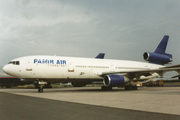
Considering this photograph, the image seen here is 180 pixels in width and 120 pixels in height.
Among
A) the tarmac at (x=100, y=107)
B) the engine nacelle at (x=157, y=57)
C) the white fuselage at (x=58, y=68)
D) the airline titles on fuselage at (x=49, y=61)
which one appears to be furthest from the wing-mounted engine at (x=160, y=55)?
A: the tarmac at (x=100, y=107)

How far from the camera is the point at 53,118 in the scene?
6.01 m

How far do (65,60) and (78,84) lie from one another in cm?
508

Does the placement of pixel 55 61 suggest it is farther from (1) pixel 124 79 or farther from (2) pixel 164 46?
(2) pixel 164 46

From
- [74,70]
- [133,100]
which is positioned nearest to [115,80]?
[74,70]

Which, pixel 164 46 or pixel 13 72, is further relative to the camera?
pixel 164 46

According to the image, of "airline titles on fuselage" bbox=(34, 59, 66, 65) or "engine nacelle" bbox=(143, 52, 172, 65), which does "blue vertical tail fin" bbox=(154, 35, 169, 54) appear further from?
"airline titles on fuselage" bbox=(34, 59, 66, 65)

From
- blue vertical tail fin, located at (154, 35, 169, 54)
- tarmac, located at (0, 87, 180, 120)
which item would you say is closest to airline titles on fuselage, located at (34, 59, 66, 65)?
tarmac, located at (0, 87, 180, 120)

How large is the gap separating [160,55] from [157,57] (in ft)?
1.85

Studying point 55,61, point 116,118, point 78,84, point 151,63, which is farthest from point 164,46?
point 116,118

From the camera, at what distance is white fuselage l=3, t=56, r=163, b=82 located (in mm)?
18125

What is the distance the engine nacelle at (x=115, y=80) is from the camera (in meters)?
19.9

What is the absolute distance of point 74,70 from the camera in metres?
20.4

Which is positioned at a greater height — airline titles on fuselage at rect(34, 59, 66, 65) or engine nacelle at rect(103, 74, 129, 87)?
airline titles on fuselage at rect(34, 59, 66, 65)

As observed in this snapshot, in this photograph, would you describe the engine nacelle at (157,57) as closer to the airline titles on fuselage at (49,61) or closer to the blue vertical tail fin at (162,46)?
the blue vertical tail fin at (162,46)
